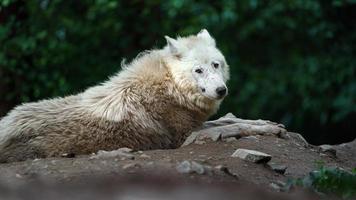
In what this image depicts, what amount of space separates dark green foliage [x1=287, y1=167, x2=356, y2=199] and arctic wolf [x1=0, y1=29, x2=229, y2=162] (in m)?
1.95

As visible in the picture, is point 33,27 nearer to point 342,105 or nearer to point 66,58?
point 66,58

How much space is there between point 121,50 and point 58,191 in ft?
32.7

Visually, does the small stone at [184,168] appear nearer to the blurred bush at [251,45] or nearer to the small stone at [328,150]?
the small stone at [328,150]

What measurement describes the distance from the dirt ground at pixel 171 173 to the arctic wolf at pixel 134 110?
434 millimetres

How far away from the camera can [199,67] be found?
27.5ft

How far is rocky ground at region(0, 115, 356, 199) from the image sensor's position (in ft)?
15.1

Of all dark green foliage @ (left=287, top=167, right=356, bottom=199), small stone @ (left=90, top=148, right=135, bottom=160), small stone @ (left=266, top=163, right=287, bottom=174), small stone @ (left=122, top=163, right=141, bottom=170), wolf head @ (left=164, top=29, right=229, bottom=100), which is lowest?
dark green foliage @ (left=287, top=167, right=356, bottom=199)

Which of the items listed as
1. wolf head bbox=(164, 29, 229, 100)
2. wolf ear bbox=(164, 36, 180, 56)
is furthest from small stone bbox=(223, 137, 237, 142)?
wolf ear bbox=(164, 36, 180, 56)

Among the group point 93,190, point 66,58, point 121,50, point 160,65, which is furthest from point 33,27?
point 93,190

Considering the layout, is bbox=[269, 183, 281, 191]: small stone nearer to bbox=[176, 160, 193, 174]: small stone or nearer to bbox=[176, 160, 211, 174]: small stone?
bbox=[176, 160, 211, 174]: small stone

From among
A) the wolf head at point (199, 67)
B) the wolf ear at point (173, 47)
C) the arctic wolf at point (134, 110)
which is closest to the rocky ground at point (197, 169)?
the arctic wolf at point (134, 110)

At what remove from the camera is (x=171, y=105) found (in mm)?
8391

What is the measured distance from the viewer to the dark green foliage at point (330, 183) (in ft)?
20.0

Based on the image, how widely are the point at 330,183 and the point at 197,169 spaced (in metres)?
0.99
